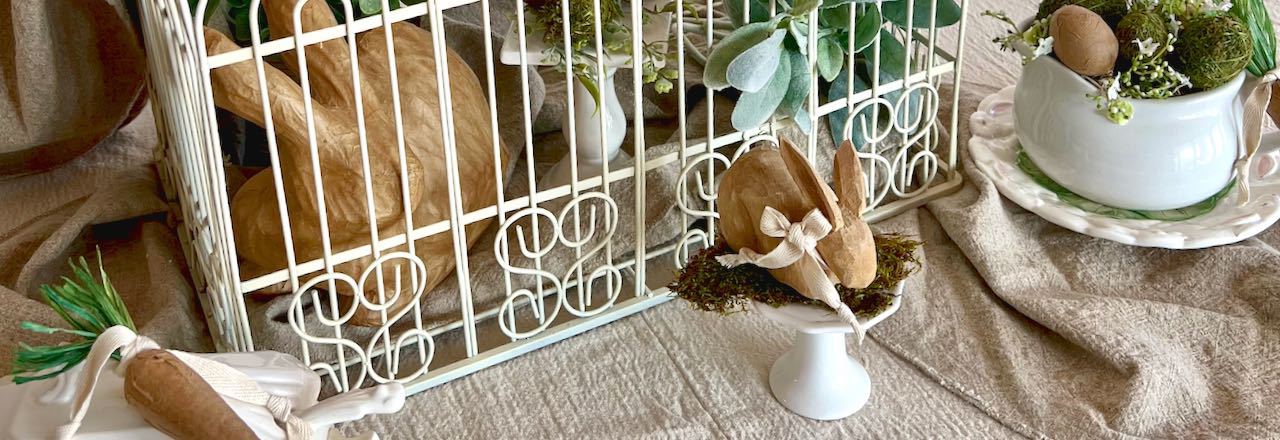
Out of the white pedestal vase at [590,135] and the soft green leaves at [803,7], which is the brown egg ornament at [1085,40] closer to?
the soft green leaves at [803,7]

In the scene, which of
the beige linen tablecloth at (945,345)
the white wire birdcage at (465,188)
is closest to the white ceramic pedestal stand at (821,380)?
the beige linen tablecloth at (945,345)

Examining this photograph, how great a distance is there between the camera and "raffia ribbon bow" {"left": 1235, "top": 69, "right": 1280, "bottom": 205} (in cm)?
85

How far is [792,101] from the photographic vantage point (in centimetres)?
81

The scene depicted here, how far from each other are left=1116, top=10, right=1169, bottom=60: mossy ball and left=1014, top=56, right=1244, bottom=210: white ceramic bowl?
1.3 inches

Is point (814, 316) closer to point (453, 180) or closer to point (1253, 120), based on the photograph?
point (453, 180)

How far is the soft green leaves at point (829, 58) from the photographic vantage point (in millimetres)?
813

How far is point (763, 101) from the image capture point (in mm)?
787

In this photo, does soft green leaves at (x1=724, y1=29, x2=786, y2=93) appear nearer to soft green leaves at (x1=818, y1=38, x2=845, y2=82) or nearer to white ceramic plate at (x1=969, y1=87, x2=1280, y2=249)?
soft green leaves at (x1=818, y1=38, x2=845, y2=82)

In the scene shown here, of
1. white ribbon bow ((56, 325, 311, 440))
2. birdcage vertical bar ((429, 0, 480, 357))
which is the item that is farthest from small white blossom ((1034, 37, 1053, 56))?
white ribbon bow ((56, 325, 311, 440))

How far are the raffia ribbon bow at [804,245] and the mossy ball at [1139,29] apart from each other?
261 mm

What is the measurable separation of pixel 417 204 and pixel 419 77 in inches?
2.9

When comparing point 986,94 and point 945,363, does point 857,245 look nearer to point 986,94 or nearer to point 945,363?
point 945,363

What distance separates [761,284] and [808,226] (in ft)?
0.19

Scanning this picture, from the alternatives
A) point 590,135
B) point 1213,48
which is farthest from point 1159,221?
point 590,135
